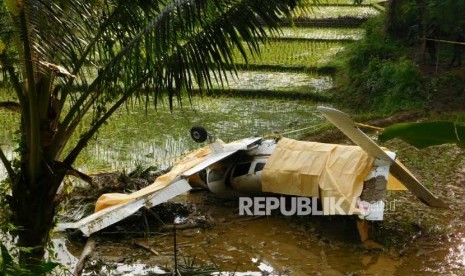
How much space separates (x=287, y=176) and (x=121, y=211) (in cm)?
205

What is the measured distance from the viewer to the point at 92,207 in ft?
26.0

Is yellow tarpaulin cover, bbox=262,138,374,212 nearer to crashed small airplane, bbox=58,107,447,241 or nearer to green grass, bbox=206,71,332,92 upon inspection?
→ crashed small airplane, bbox=58,107,447,241

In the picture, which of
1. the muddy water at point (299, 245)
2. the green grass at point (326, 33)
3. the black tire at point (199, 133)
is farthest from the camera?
the green grass at point (326, 33)

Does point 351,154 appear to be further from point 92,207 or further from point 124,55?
point 124,55

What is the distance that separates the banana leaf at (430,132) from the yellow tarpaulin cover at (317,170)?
4759 mm

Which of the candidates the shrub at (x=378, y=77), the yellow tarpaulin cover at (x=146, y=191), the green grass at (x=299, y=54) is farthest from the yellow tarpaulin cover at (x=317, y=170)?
the green grass at (x=299, y=54)

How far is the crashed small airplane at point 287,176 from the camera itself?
698 cm

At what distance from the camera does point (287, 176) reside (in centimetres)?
752

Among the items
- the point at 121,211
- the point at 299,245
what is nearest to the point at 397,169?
the point at 299,245

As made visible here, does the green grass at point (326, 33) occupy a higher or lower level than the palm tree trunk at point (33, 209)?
higher

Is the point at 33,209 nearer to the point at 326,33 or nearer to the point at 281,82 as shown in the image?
the point at 281,82

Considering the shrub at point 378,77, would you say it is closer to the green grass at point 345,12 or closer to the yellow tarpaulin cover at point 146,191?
the green grass at point 345,12

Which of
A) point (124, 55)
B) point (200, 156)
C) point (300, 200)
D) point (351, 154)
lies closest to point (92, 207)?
point (200, 156)

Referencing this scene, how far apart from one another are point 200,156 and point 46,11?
497 cm
